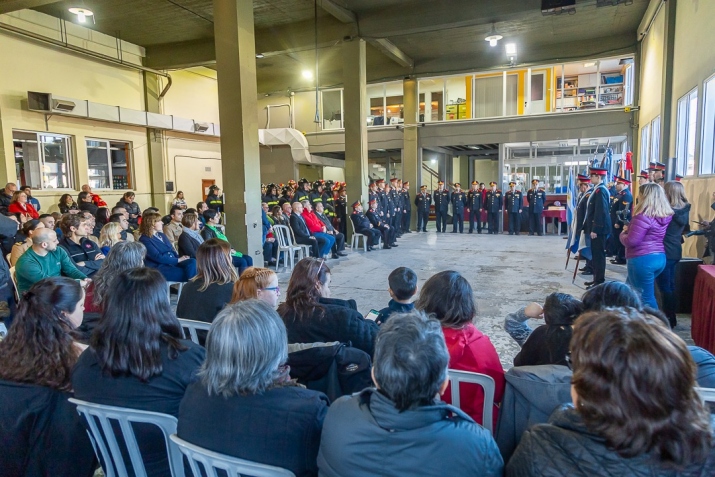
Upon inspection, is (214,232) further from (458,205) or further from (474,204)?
(474,204)

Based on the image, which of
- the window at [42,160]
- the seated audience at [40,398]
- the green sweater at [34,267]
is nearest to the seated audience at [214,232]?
the green sweater at [34,267]

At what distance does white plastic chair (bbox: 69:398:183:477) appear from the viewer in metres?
1.40

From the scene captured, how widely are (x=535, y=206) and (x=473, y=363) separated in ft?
35.7

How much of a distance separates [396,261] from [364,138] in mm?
3585

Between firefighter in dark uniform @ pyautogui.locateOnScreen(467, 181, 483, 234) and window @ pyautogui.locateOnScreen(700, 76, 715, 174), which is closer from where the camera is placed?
window @ pyautogui.locateOnScreen(700, 76, 715, 174)

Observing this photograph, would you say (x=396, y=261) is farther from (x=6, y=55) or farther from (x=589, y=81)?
(x=589, y=81)

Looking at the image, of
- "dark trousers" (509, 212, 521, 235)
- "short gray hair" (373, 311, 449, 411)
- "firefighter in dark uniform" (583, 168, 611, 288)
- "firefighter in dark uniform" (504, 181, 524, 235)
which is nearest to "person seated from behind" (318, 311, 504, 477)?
"short gray hair" (373, 311, 449, 411)

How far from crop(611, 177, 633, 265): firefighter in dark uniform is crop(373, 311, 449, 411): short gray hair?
6393mm

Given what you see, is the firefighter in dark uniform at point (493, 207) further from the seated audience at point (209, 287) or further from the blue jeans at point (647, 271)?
the seated audience at point (209, 287)

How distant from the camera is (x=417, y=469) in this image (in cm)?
102

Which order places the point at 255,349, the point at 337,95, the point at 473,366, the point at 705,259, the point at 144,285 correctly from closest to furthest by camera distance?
1. the point at 255,349
2. the point at 144,285
3. the point at 473,366
4. the point at 705,259
5. the point at 337,95

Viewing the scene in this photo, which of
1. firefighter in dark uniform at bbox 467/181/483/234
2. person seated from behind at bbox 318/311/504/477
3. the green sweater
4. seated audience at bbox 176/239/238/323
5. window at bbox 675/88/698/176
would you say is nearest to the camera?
person seated from behind at bbox 318/311/504/477

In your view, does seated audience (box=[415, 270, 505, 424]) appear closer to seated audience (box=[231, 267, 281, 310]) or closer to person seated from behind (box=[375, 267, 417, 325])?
person seated from behind (box=[375, 267, 417, 325])

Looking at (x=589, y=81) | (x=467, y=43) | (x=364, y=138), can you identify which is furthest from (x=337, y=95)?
(x=589, y=81)
